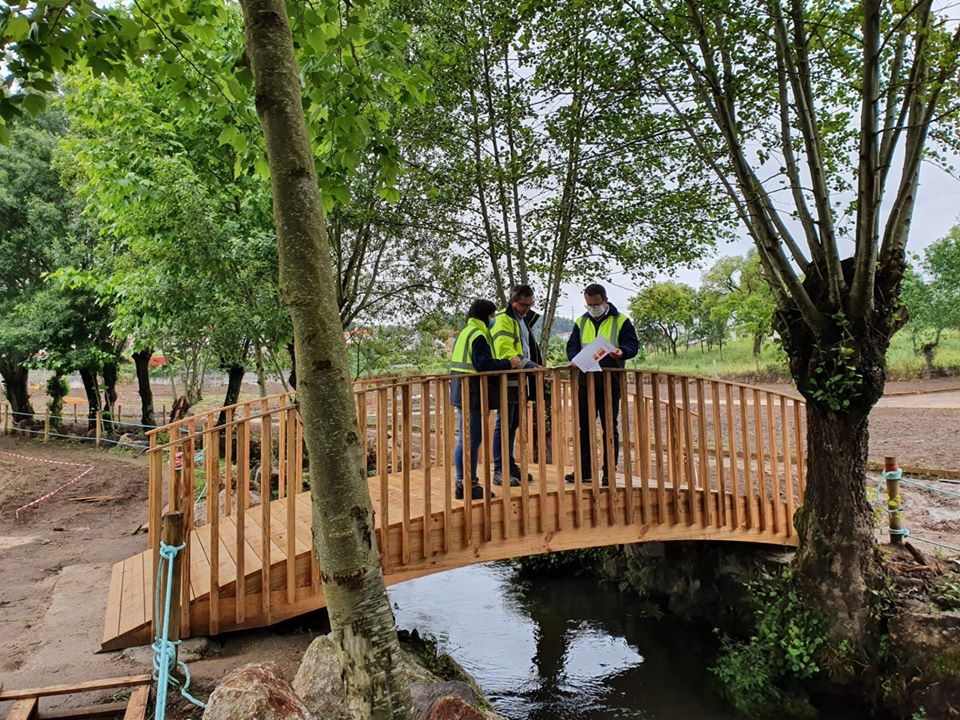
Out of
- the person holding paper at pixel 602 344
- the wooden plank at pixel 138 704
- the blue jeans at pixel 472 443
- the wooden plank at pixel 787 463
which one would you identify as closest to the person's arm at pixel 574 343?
the person holding paper at pixel 602 344

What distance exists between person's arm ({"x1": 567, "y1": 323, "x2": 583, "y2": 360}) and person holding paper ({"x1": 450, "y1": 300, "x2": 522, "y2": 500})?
608 mm

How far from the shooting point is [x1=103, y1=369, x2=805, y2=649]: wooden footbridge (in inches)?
148

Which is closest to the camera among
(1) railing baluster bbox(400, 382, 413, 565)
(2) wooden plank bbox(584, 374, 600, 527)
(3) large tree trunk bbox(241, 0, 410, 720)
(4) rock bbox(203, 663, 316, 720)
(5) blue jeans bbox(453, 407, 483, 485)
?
(3) large tree trunk bbox(241, 0, 410, 720)

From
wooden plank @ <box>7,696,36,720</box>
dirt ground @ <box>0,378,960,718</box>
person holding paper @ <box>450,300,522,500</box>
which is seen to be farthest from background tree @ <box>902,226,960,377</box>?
wooden plank @ <box>7,696,36,720</box>

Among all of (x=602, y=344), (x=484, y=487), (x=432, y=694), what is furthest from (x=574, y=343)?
(x=432, y=694)

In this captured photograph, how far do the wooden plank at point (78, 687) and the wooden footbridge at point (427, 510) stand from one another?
560 mm

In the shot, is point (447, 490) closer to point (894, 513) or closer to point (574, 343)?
point (574, 343)

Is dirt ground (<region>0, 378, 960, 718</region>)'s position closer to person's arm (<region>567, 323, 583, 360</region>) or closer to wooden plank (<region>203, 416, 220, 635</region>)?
wooden plank (<region>203, 416, 220, 635</region>)

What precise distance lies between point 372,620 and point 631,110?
5.61m

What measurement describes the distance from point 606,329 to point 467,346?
1152 mm

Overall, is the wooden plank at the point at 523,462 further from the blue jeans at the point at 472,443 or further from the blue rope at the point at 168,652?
the blue rope at the point at 168,652

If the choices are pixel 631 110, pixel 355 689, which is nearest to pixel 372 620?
pixel 355 689

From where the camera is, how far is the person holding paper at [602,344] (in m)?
4.71

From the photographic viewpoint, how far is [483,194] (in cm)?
724
